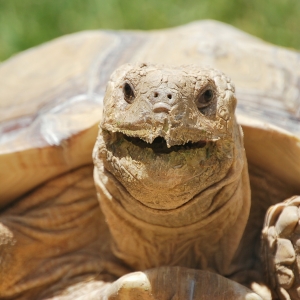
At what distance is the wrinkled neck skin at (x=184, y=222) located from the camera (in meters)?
2.24

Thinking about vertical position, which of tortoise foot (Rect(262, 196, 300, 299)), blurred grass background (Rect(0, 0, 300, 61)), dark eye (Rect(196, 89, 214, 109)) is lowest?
blurred grass background (Rect(0, 0, 300, 61))

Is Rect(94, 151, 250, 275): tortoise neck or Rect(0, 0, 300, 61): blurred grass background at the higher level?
Rect(94, 151, 250, 275): tortoise neck

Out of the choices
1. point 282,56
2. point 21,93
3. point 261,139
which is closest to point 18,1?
point 21,93

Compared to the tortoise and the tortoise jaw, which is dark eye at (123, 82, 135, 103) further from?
the tortoise jaw

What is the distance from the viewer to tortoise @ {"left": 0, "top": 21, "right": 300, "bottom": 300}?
2.06m

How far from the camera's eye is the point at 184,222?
2.38 m

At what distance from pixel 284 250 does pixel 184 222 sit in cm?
40

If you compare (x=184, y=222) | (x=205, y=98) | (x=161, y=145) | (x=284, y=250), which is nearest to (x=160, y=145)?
(x=161, y=145)

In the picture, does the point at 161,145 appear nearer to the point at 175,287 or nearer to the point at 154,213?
the point at 154,213

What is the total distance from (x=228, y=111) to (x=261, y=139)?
1.34ft

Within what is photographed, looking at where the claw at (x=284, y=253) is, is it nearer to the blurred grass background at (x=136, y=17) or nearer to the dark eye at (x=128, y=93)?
the dark eye at (x=128, y=93)

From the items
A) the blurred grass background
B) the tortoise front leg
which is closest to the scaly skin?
the tortoise front leg

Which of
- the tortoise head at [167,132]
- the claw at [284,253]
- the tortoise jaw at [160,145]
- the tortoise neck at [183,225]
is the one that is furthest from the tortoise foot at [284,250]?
the tortoise jaw at [160,145]

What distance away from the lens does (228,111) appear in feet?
7.10
